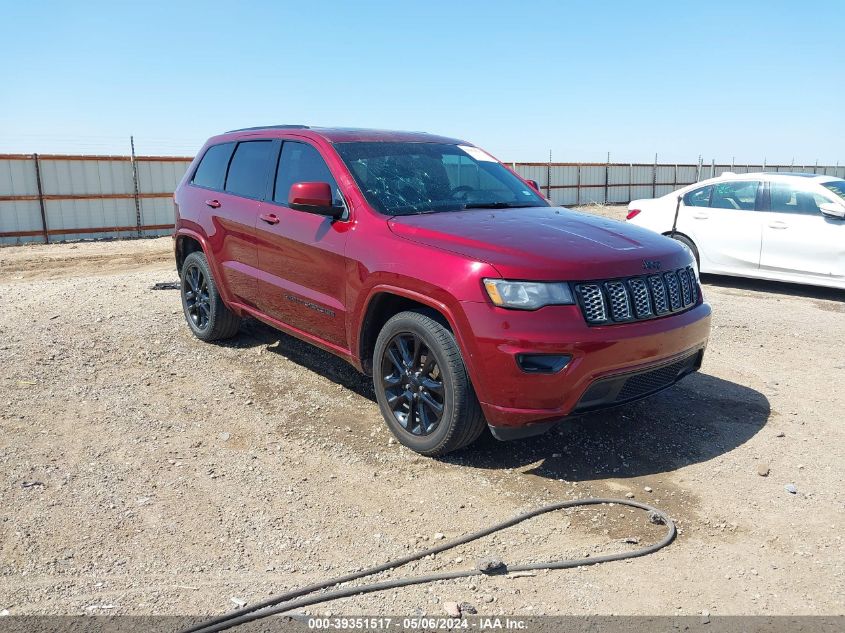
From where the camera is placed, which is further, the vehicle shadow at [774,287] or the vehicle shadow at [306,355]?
the vehicle shadow at [774,287]

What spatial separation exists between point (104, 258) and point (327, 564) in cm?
1291

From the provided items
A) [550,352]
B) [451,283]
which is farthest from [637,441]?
[451,283]

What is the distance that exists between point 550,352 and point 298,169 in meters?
2.46

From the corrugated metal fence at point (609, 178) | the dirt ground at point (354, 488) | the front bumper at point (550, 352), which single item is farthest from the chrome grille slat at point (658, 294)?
the corrugated metal fence at point (609, 178)

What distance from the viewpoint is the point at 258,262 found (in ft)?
17.4

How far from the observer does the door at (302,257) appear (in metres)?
4.49

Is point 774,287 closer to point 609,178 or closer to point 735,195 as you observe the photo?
point 735,195

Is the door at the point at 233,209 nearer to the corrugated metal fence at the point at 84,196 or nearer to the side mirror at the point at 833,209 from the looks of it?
the side mirror at the point at 833,209

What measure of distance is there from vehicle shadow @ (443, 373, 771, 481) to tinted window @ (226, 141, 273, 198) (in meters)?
2.62

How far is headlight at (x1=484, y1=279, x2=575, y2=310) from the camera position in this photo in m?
3.52

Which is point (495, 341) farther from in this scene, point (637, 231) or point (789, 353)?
point (789, 353)

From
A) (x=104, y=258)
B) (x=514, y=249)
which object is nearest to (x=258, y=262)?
(x=514, y=249)

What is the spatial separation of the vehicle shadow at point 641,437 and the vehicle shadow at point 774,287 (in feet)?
14.5

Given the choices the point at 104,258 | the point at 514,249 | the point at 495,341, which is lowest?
the point at 104,258
